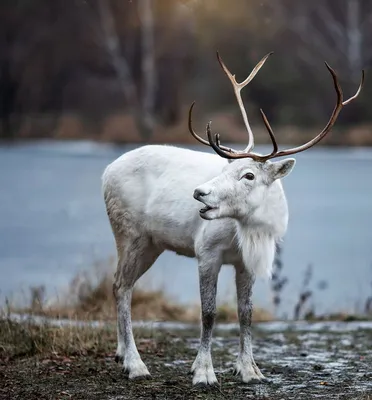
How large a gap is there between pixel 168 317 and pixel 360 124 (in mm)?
15405

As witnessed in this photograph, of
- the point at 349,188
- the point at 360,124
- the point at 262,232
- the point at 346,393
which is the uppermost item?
the point at 360,124

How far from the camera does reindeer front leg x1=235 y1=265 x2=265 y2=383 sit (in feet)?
22.6

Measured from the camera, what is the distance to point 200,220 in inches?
270

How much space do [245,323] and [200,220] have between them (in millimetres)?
711

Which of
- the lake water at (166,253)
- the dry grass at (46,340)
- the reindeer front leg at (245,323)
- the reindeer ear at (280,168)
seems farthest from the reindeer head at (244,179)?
the lake water at (166,253)

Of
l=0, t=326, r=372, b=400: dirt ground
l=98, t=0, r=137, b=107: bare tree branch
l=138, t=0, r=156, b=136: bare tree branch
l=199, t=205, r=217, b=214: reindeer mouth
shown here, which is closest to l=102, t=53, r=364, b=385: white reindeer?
l=199, t=205, r=217, b=214: reindeer mouth

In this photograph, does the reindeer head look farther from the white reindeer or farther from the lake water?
the lake water

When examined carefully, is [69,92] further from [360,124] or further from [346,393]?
[346,393]

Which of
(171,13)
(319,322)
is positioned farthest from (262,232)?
(171,13)

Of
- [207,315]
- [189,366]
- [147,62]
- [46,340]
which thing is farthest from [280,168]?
[147,62]

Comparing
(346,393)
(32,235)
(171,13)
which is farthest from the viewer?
(171,13)

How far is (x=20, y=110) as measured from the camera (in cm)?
2723

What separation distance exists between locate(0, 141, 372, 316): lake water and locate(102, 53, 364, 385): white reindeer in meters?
2.86

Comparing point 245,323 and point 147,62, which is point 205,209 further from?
point 147,62
